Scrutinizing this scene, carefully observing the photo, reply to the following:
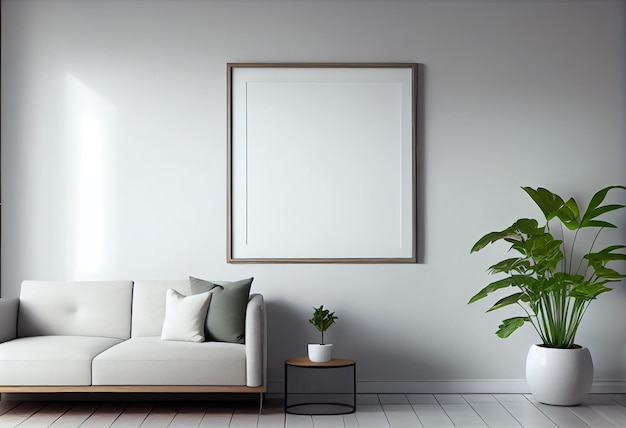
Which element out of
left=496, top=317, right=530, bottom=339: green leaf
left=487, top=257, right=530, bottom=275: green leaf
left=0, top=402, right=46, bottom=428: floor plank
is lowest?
left=0, top=402, right=46, bottom=428: floor plank

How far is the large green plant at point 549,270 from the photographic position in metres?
4.76

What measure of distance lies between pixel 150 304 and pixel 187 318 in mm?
445

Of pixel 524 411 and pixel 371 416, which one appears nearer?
pixel 371 416

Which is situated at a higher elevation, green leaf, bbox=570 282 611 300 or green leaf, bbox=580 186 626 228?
green leaf, bbox=580 186 626 228

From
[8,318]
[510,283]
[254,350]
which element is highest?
[510,283]

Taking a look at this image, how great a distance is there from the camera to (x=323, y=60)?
5.29 metres

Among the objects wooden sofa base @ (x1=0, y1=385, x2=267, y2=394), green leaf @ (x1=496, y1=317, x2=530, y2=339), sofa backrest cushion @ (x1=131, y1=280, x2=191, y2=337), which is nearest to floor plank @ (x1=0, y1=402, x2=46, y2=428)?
wooden sofa base @ (x1=0, y1=385, x2=267, y2=394)

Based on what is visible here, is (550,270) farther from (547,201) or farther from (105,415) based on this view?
(105,415)

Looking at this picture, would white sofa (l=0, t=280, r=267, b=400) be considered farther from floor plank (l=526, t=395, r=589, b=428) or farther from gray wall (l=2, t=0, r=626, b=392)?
floor plank (l=526, t=395, r=589, b=428)

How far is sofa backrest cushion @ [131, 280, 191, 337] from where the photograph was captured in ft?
16.3

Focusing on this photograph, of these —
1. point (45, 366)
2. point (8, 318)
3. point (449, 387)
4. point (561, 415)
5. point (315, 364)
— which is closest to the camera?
point (45, 366)

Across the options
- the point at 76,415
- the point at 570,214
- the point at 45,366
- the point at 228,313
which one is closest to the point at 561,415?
the point at 570,214

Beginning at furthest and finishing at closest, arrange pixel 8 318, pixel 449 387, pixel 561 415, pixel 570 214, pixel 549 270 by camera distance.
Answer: pixel 449 387, pixel 570 214, pixel 549 270, pixel 8 318, pixel 561 415

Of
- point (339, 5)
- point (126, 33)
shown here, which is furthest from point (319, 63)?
point (126, 33)
